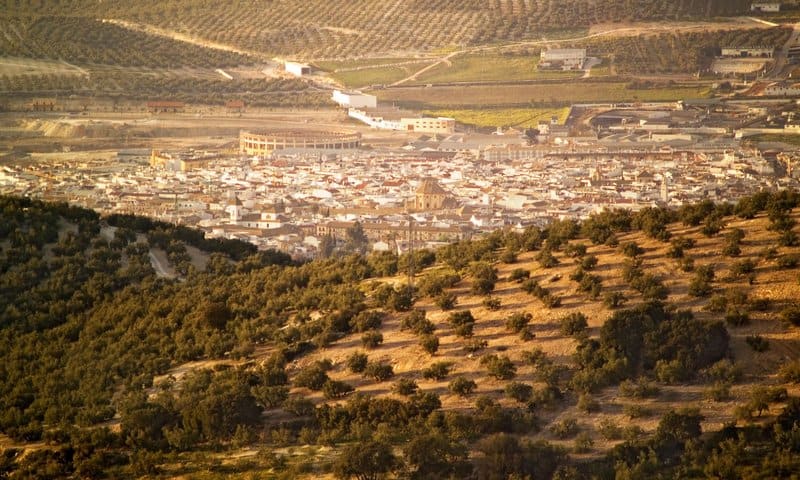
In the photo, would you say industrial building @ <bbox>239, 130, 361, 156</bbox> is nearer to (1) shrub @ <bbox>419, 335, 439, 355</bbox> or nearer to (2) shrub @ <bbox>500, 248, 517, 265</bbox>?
(2) shrub @ <bbox>500, 248, 517, 265</bbox>

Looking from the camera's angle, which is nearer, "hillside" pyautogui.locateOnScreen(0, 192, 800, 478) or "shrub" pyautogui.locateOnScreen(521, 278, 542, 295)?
"hillside" pyautogui.locateOnScreen(0, 192, 800, 478)

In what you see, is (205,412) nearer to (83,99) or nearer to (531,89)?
(531,89)

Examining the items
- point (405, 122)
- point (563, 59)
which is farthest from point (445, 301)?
point (563, 59)

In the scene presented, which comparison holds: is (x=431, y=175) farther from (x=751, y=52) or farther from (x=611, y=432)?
(x=611, y=432)

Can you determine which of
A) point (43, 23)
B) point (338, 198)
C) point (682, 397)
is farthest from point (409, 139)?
point (682, 397)

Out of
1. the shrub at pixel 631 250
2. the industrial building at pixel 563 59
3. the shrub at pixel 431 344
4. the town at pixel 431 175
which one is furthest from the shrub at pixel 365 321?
the industrial building at pixel 563 59

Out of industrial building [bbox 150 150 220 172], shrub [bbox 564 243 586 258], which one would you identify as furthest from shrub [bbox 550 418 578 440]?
industrial building [bbox 150 150 220 172]

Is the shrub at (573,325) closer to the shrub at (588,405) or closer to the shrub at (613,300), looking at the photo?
the shrub at (613,300)
